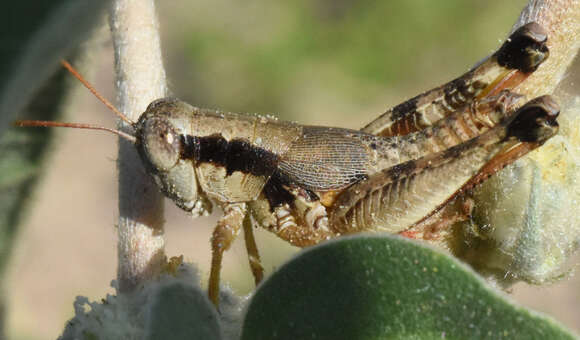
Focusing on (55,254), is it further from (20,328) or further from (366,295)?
(366,295)

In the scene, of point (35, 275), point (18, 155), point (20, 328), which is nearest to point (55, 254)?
point (35, 275)

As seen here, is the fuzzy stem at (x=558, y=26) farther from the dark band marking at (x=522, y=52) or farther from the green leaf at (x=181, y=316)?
the green leaf at (x=181, y=316)

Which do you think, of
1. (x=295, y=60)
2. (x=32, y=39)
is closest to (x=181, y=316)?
(x=32, y=39)

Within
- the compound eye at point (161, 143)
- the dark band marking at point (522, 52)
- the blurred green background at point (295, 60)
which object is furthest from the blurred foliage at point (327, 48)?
the dark band marking at point (522, 52)

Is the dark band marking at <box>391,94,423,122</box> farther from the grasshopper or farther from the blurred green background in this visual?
the blurred green background

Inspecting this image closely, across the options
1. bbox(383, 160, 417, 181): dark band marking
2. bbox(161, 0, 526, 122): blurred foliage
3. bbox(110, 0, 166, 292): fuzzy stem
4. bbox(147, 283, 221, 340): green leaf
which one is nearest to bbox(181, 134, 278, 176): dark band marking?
bbox(383, 160, 417, 181): dark band marking

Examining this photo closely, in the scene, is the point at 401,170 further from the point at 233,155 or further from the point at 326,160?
the point at 233,155
